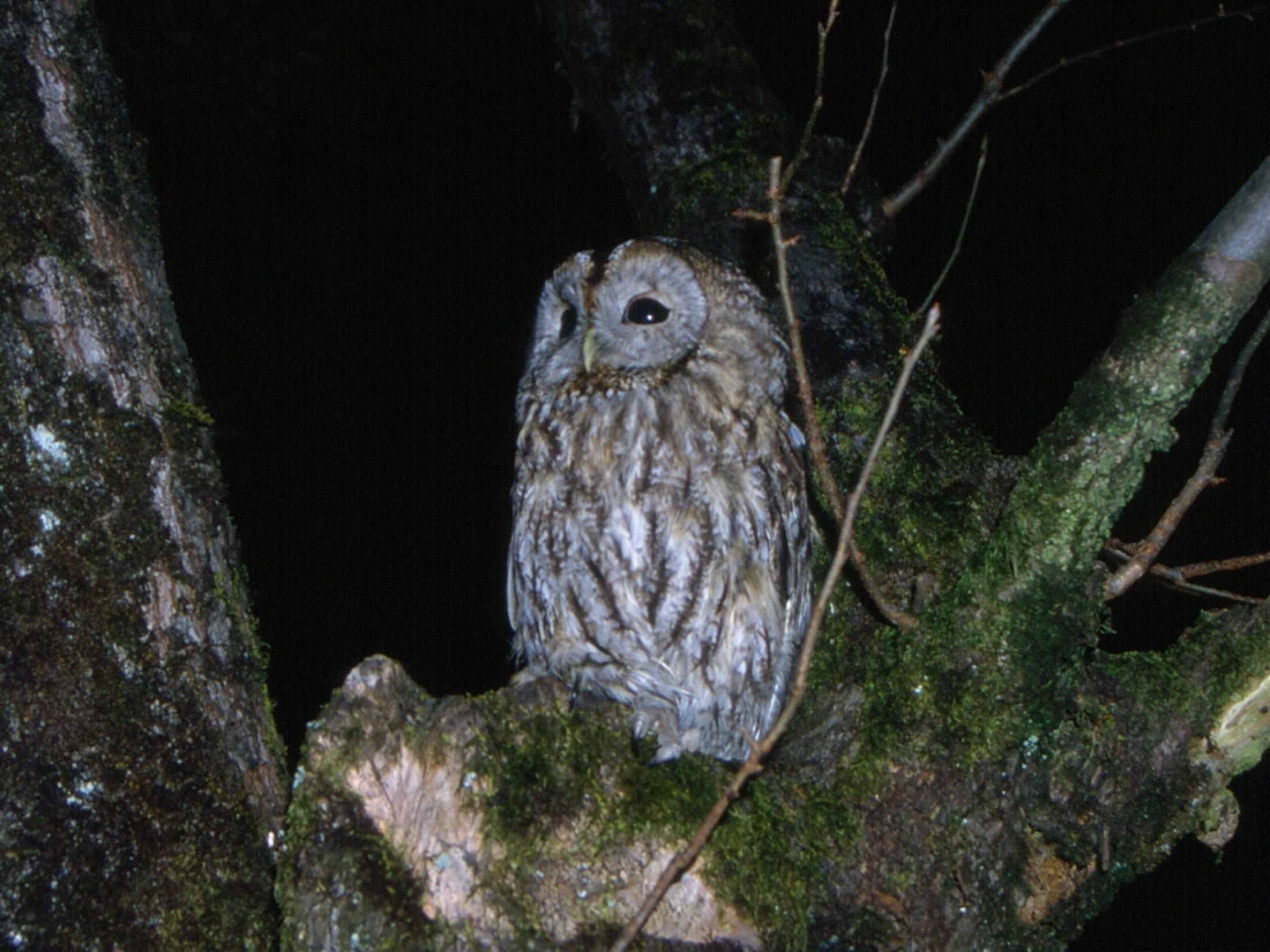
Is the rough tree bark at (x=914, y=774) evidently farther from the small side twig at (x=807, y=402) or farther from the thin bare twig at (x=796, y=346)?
the thin bare twig at (x=796, y=346)

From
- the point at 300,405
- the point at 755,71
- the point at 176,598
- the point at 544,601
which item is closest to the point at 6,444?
the point at 176,598

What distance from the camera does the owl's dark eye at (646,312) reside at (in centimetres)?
219

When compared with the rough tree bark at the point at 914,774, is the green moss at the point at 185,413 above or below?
above

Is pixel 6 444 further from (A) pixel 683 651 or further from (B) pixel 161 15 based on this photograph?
(B) pixel 161 15

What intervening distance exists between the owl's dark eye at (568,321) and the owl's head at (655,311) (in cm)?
10

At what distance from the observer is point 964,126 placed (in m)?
2.70

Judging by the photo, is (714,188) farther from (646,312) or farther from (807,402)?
(807,402)

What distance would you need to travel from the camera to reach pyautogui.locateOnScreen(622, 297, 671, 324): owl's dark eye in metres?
2.19

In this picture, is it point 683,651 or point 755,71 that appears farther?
point 755,71

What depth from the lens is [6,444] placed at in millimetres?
1373

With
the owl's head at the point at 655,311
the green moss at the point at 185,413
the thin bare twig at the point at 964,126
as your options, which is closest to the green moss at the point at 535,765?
the green moss at the point at 185,413

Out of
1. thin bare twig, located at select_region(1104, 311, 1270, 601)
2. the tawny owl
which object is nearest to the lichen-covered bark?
the tawny owl

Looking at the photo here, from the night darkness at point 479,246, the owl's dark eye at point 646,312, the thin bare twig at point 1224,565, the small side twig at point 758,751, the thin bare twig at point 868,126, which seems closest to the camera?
the small side twig at point 758,751

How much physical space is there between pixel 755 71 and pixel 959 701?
6.51 ft
